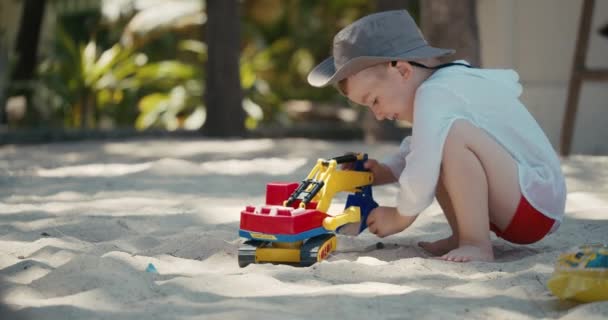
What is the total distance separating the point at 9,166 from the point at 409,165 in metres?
3.54

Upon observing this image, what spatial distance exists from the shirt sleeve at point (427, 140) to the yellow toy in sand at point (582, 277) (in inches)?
22.7

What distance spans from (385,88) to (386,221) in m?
0.43

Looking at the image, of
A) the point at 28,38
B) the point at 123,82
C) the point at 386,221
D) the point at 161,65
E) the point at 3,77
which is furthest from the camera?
the point at 161,65

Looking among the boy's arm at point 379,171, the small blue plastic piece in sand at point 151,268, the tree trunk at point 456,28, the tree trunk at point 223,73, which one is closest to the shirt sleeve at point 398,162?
the boy's arm at point 379,171

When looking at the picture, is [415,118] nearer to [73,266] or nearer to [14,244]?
[73,266]

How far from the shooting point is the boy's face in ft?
9.44

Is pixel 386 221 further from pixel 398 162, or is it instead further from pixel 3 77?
pixel 3 77

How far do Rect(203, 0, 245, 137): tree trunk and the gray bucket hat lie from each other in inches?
200

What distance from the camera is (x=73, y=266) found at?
2.51 meters

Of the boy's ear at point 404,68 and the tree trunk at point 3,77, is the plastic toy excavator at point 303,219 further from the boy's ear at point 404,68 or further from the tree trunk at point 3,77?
the tree trunk at point 3,77

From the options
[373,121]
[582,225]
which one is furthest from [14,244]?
[373,121]

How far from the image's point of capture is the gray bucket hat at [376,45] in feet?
9.29

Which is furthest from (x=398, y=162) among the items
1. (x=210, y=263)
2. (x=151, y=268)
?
(x=151, y=268)

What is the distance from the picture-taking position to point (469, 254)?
2.79 metres
